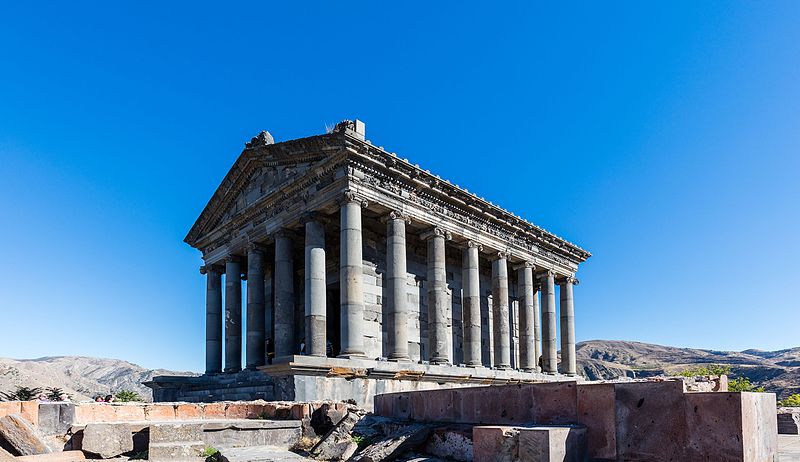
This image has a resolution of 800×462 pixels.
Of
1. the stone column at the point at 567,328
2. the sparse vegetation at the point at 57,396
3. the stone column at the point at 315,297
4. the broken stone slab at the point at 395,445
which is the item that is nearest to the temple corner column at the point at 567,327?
the stone column at the point at 567,328

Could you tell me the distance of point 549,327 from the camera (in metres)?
26.9

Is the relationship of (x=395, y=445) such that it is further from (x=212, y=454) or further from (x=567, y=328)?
(x=567, y=328)

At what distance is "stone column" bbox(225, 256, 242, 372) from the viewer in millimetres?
22875

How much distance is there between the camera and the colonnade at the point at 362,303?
17.4m

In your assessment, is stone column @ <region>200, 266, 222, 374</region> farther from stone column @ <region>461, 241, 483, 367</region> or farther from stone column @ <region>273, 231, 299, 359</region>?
stone column @ <region>461, 241, 483, 367</region>

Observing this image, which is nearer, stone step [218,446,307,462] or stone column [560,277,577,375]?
stone step [218,446,307,462]

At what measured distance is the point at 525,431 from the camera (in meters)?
6.02

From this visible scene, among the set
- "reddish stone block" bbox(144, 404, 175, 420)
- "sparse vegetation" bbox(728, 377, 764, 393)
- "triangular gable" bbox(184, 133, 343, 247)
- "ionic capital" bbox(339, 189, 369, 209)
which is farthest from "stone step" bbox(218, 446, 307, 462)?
"sparse vegetation" bbox(728, 377, 764, 393)

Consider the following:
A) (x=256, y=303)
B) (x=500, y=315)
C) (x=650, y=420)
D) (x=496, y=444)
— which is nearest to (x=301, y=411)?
(x=496, y=444)

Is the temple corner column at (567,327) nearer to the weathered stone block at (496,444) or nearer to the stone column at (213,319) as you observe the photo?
the stone column at (213,319)

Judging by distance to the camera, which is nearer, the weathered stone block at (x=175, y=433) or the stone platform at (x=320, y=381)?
the weathered stone block at (x=175, y=433)

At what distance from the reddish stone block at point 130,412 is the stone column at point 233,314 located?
12.1 metres

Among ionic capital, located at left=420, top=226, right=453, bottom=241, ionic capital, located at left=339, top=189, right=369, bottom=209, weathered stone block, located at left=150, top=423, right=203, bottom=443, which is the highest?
ionic capital, located at left=339, top=189, right=369, bottom=209

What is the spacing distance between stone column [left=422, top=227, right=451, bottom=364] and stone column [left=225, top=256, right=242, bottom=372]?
316 inches
